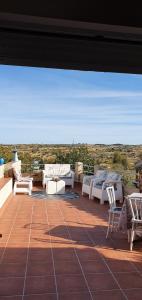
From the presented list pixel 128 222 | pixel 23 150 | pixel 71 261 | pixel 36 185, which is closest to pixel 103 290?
pixel 71 261

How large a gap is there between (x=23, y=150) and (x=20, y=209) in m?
5.08

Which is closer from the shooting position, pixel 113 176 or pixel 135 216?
pixel 135 216

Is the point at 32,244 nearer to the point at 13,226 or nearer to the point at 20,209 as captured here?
the point at 13,226

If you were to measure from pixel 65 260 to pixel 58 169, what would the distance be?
737cm

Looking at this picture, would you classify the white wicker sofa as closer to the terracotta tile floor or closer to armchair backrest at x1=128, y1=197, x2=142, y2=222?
the terracotta tile floor

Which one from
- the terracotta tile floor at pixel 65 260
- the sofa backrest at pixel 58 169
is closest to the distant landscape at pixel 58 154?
the sofa backrest at pixel 58 169

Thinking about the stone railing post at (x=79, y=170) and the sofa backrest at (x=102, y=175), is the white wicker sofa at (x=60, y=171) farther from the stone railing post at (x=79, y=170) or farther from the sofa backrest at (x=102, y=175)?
the sofa backrest at (x=102, y=175)

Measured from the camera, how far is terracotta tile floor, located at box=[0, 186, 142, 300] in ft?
11.0

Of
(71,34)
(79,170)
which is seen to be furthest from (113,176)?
(71,34)

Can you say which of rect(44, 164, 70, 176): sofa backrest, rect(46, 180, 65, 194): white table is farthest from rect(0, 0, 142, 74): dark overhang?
rect(44, 164, 70, 176): sofa backrest

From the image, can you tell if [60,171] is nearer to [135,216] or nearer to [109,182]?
[109,182]

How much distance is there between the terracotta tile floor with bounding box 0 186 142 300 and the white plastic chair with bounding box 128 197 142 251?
0.25m

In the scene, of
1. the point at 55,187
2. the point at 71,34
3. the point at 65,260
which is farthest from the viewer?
the point at 55,187

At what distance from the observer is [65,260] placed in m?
4.20
